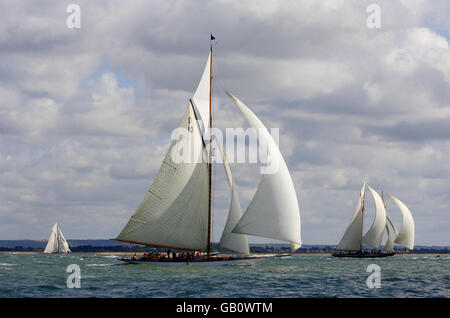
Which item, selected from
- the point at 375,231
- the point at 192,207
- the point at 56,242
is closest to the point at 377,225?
the point at 375,231

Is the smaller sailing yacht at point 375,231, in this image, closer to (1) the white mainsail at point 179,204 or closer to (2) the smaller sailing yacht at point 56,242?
(1) the white mainsail at point 179,204

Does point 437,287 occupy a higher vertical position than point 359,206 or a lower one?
lower

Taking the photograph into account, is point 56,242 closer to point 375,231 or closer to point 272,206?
point 375,231

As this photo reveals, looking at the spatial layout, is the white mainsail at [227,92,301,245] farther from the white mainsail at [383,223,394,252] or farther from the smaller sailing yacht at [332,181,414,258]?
the white mainsail at [383,223,394,252]

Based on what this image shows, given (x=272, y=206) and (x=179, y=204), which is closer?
(x=272, y=206)

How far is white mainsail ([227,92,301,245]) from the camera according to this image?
197 ft

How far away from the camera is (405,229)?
14200 centimetres

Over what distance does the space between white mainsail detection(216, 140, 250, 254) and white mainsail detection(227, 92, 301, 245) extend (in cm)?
302

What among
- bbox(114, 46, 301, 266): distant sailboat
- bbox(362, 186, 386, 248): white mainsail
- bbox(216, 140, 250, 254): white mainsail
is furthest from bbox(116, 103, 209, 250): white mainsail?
bbox(362, 186, 386, 248): white mainsail

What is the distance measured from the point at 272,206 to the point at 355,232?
80486 mm
